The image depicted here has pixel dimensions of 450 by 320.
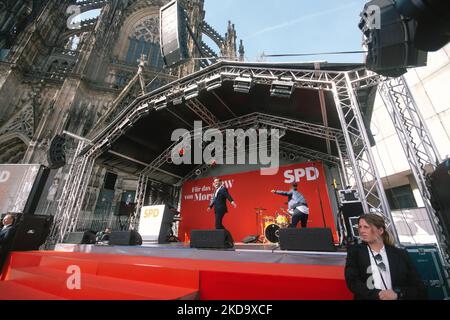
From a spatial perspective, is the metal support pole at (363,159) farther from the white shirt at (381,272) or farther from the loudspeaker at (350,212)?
the white shirt at (381,272)

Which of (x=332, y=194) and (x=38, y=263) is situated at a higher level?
(x=332, y=194)

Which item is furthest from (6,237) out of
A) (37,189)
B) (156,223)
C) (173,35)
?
(173,35)

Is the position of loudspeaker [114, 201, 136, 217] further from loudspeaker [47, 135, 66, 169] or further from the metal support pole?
the metal support pole

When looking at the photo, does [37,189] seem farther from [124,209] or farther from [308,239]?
[308,239]

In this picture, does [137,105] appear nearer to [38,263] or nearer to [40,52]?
[38,263]

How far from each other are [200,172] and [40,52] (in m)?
19.2

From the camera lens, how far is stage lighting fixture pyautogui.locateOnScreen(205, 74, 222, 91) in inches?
275

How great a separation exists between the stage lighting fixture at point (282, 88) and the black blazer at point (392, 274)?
5.25 meters

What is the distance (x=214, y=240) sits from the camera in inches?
170

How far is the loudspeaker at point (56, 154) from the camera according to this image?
7.61 meters

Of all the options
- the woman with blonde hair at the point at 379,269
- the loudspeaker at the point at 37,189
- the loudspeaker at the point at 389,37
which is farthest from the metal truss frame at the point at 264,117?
the woman with blonde hair at the point at 379,269

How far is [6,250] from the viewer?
467 cm

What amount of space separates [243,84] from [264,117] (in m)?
2.55

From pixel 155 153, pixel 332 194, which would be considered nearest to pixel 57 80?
pixel 155 153
